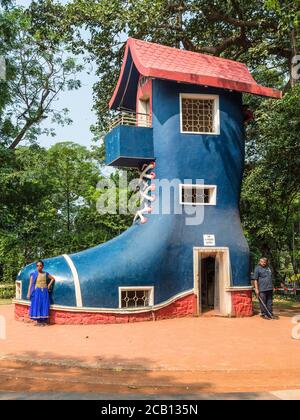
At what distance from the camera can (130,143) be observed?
13836 mm

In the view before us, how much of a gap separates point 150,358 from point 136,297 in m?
4.48

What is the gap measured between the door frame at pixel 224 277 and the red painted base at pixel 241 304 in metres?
0.16

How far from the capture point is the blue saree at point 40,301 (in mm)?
11805

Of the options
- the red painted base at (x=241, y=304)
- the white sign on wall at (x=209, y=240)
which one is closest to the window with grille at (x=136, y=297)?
the white sign on wall at (x=209, y=240)

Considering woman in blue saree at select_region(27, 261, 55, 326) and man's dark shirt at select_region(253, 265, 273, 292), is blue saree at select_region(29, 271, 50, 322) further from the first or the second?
man's dark shirt at select_region(253, 265, 273, 292)

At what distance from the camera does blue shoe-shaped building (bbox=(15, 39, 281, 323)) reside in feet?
41.1

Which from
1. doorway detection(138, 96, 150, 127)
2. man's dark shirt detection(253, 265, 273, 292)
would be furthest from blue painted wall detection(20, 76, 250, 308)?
man's dark shirt detection(253, 265, 273, 292)

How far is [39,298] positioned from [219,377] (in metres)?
5.96

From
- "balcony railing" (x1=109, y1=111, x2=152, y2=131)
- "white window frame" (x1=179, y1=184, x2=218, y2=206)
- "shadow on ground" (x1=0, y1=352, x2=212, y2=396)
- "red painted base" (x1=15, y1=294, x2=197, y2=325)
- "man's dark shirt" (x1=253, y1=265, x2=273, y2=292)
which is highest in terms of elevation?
"balcony railing" (x1=109, y1=111, x2=152, y2=131)

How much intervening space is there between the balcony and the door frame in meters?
3.17

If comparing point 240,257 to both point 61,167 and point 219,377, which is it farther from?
point 61,167

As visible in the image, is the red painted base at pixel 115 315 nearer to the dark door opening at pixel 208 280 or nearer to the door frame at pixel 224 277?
the door frame at pixel 224 277
